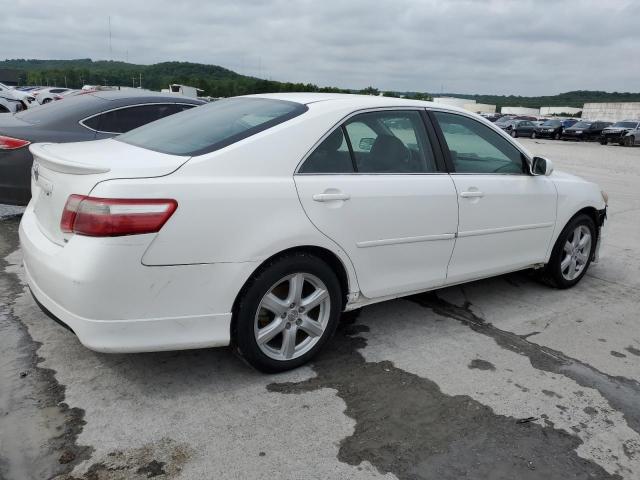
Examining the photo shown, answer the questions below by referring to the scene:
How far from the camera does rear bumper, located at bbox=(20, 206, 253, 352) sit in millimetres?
2646

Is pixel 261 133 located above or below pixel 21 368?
above

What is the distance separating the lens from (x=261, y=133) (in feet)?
10.3

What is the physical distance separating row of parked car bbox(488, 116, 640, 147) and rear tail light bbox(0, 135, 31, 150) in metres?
35.1

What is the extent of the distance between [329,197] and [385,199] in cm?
42

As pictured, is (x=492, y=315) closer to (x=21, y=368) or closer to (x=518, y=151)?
(x=518, y=151)

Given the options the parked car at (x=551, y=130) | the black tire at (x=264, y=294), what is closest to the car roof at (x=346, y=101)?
the black tire at (x=264, y=294)

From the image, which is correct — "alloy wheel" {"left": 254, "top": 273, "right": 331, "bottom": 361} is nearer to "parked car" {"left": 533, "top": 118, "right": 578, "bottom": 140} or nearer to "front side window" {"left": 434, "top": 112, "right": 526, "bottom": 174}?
"front side window" {"left": 434, "top": 112, "right": 526, "bottom": 174}

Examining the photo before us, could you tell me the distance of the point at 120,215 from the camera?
103 inches

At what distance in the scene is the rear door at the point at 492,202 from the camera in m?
3.99

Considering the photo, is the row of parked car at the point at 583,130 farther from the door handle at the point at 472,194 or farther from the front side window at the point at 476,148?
the door handle at the point at 472,194

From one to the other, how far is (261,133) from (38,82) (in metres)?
139

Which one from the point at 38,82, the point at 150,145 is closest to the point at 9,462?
the point at 150,145

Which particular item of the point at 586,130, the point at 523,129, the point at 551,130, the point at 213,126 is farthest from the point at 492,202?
the point at 523,129

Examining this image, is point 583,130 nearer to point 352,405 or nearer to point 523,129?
point 523,129
